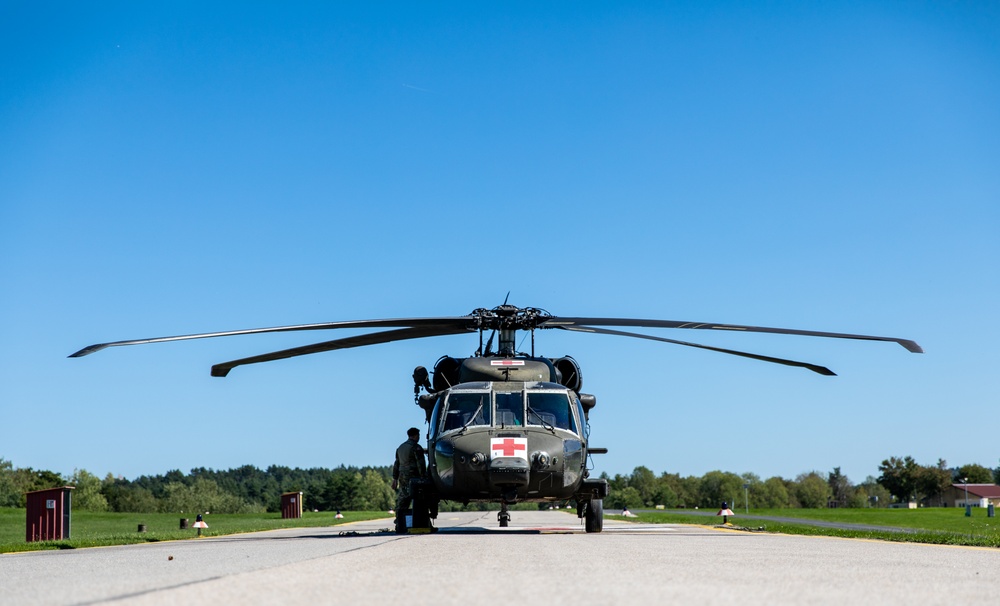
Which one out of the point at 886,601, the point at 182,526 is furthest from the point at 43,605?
the point at 182,526

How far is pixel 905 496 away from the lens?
17212cm

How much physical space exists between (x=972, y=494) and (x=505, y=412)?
15886cm

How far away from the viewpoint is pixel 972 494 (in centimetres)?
15625

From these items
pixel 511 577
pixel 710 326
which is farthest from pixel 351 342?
pixel 511 577

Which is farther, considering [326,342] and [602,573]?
[326,342]

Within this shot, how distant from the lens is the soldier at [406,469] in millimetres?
18219

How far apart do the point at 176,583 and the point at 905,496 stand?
182 metres

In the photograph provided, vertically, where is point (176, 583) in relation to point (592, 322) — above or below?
below

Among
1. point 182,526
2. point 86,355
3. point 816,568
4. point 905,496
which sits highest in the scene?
point 86,355

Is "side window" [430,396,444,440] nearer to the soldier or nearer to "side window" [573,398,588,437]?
the soldier

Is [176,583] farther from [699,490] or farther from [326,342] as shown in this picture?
[699,490]

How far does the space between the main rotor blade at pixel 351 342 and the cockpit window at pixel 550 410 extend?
2.21m

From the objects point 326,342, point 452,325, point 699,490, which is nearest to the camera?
point 326,342

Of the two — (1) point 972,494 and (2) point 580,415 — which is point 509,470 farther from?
(1) point 972,494
